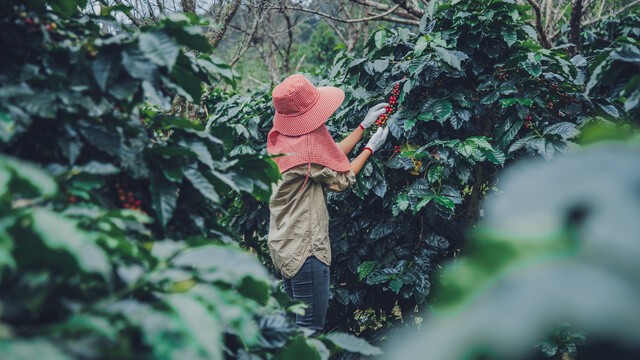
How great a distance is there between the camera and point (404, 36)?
7.59ft

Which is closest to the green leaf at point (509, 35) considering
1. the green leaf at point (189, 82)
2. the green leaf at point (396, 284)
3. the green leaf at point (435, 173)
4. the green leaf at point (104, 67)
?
the green leaf at point (435, 173)

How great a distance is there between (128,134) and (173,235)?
0.31 metres

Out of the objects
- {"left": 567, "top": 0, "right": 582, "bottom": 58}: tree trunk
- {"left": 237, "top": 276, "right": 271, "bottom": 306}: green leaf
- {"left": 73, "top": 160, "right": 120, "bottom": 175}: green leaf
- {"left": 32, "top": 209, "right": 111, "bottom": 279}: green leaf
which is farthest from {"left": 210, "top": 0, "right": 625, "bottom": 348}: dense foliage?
{"left": 567, "top": 0, "right": 582, "bottom": 58}: tree trunk

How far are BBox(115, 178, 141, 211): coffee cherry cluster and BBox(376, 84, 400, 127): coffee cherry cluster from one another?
5.35 feet

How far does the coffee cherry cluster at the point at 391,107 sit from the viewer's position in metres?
2.36

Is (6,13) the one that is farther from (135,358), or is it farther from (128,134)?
(135,358)

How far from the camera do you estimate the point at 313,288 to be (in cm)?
227

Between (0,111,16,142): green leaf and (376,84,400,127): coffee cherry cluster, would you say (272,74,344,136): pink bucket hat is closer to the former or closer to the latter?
(376,84,400,127): coffee cherry cluster

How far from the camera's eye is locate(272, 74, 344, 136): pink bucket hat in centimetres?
226

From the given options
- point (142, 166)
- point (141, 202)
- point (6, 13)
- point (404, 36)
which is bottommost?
point (141, 202)

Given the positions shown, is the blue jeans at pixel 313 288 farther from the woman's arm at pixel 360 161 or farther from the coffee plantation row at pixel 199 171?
the woman's arm at pixel 360 161

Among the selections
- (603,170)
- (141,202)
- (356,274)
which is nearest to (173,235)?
(141,202)

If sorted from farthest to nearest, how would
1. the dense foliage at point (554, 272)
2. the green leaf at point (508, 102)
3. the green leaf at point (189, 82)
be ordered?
the green leaf at point (508, 102) → the green leaf at point (189, 82) → the dense foliage at point (554, 272)

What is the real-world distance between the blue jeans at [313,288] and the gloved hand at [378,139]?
745mm
